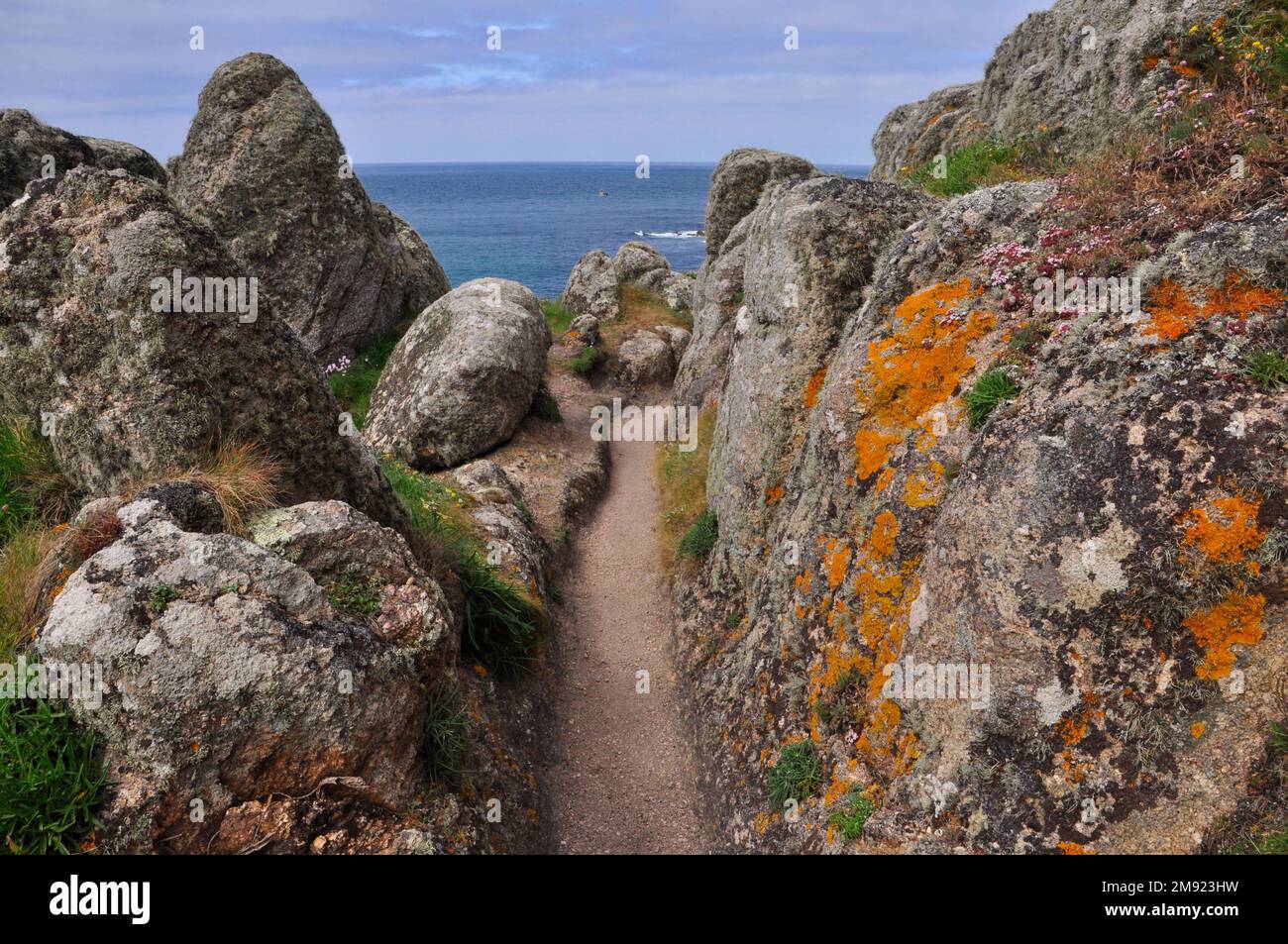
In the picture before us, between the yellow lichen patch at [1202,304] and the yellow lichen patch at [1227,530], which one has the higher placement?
the yellow lichen patch at [1202,304]

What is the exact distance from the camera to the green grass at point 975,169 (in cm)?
1355

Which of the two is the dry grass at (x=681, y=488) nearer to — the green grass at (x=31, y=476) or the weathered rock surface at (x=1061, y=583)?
the weathered rock surface at (x=1061, y=583)

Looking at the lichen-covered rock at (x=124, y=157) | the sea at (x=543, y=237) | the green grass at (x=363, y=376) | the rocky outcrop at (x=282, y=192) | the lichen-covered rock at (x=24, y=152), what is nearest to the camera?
the lichen-covered rock at (x=24, y=152)

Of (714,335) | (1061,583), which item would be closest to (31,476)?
(1061,583)

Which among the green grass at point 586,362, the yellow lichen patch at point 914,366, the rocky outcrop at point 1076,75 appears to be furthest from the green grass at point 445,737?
the green grass at point 586,362

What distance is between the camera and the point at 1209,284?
20.1 feet

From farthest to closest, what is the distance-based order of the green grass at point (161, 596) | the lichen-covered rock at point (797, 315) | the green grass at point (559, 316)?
the green grass at point (559, 316), the lichen-covered rock at point (797, 315), the green grass at point (161, 596)

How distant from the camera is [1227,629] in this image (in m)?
5.17

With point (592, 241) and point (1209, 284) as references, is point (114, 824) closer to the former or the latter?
point (1209, 284)

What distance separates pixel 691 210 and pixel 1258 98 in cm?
19374

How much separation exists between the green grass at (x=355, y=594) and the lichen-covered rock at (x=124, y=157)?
17490mm

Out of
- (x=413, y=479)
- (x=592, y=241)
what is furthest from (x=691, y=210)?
(x=413, y=479)

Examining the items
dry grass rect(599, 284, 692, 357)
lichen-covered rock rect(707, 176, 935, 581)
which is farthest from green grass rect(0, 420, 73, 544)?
dry grass rect(599, 284, 692, 357)

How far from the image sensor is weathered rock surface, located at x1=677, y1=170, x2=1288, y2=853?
204 inches
